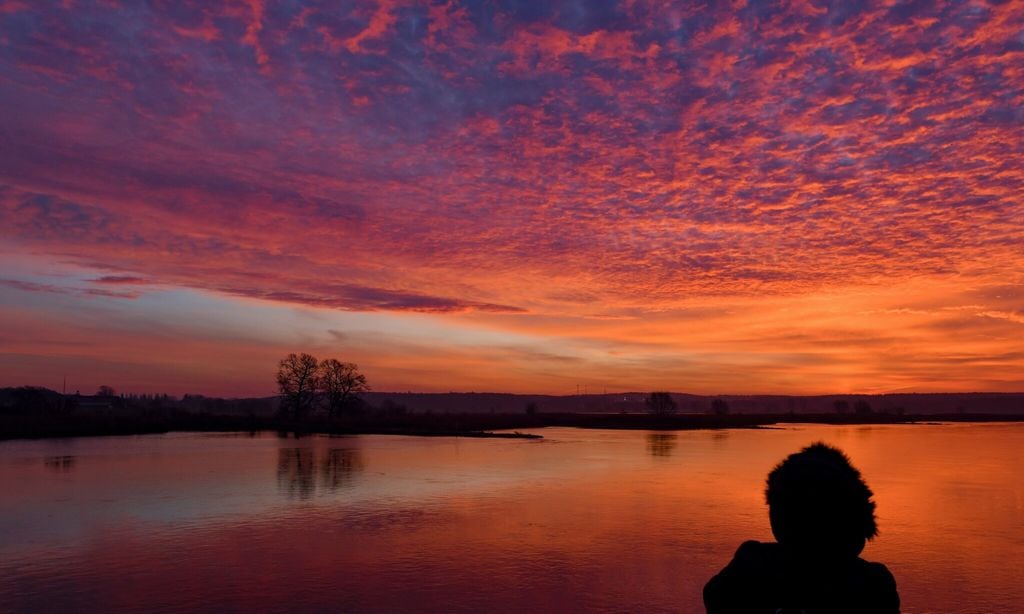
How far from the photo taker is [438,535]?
1956 cm

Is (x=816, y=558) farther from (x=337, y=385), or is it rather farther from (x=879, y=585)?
(x=337, y=385)

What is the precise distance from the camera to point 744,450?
5325 cm

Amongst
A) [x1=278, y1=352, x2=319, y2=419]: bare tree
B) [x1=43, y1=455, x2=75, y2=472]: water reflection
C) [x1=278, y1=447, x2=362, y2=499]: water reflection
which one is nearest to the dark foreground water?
[x1=278, y1=447, x2=362, y2=499]: water reflection

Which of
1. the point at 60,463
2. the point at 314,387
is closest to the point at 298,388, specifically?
the point at 314,387

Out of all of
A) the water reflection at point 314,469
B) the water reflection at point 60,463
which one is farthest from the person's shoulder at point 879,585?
the water reflection at point 60,463

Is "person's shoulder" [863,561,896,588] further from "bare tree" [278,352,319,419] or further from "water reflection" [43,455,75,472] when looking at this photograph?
"bare tree" [278,352,319,419]

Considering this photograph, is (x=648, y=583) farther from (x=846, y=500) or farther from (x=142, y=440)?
(x=142, y=440)

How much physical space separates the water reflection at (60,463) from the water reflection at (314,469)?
35.0 feet

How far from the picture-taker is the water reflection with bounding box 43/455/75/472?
36.8 m

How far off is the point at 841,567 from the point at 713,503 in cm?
2351

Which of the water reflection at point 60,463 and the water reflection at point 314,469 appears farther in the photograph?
the water reflection at point 60,463

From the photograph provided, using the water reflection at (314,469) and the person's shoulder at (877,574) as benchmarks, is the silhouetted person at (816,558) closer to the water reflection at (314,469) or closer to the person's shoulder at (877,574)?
the person's shoulder at (877,574)

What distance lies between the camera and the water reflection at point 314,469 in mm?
29641

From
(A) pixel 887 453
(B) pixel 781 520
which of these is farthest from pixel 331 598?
(A) pixel 887 453
